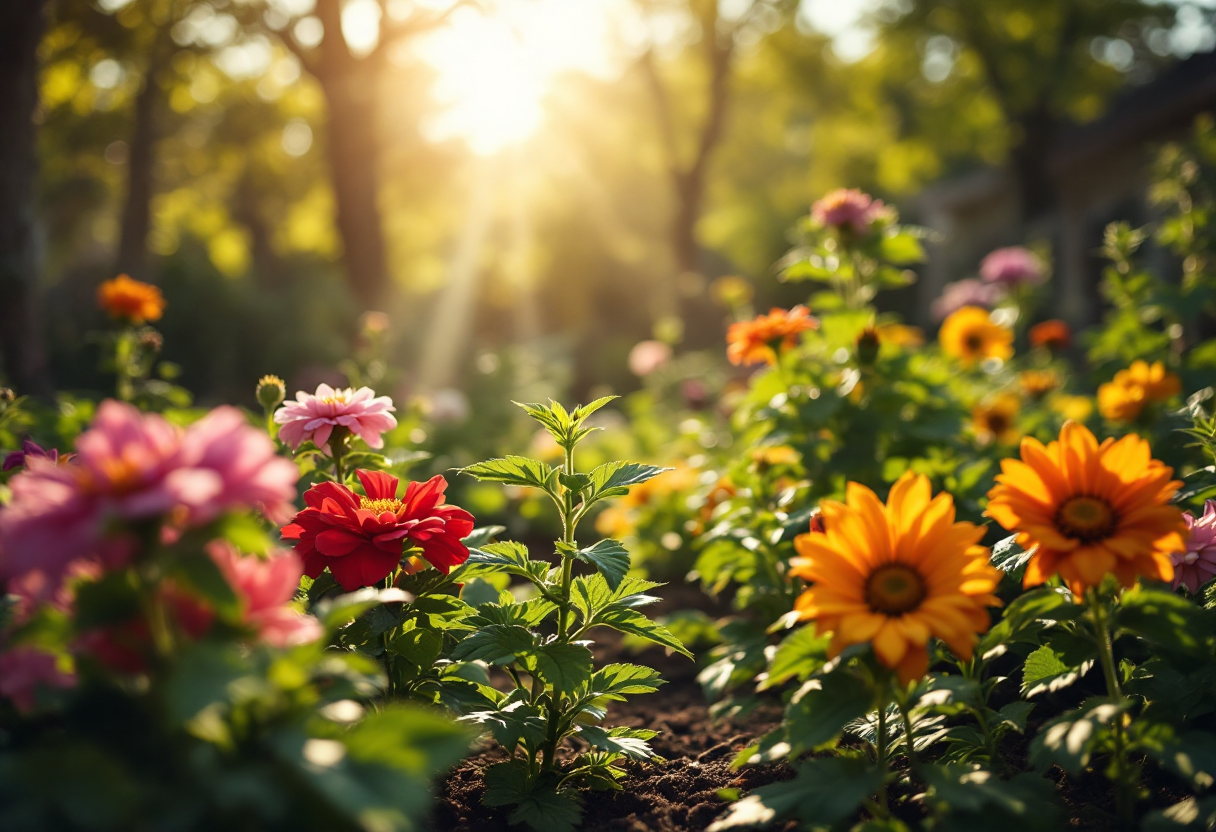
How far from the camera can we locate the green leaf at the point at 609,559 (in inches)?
65.1

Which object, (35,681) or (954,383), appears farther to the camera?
(954,383)

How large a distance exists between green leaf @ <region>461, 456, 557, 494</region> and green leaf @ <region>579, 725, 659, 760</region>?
57 centimetres

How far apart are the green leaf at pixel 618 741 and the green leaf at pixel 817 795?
30 centimetres

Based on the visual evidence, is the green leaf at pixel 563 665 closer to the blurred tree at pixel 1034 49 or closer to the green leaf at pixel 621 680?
the green leaf at pixel 621 680

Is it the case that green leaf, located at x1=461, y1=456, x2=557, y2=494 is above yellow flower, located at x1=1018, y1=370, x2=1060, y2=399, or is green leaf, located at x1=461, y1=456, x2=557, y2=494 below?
below

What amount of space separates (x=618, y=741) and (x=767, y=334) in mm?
1630

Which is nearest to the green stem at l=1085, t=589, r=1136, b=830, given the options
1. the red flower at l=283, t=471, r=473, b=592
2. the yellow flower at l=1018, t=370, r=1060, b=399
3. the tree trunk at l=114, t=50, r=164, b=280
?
the red flower at l=283, t=471, r=473, b=592

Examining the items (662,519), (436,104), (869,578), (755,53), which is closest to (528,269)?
(436,104)

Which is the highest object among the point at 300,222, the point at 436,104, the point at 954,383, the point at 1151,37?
the point at 300,222

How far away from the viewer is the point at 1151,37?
2075 cm

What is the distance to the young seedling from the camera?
178 centimetres

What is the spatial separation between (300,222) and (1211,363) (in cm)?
2662

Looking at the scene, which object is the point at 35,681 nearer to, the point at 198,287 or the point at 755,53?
the point at 198,287

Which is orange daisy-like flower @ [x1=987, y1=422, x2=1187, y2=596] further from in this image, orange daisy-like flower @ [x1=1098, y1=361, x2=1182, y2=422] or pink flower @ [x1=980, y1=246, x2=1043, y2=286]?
pink flower @ [x1=980, y1=246, x2=1043, y2=286]
